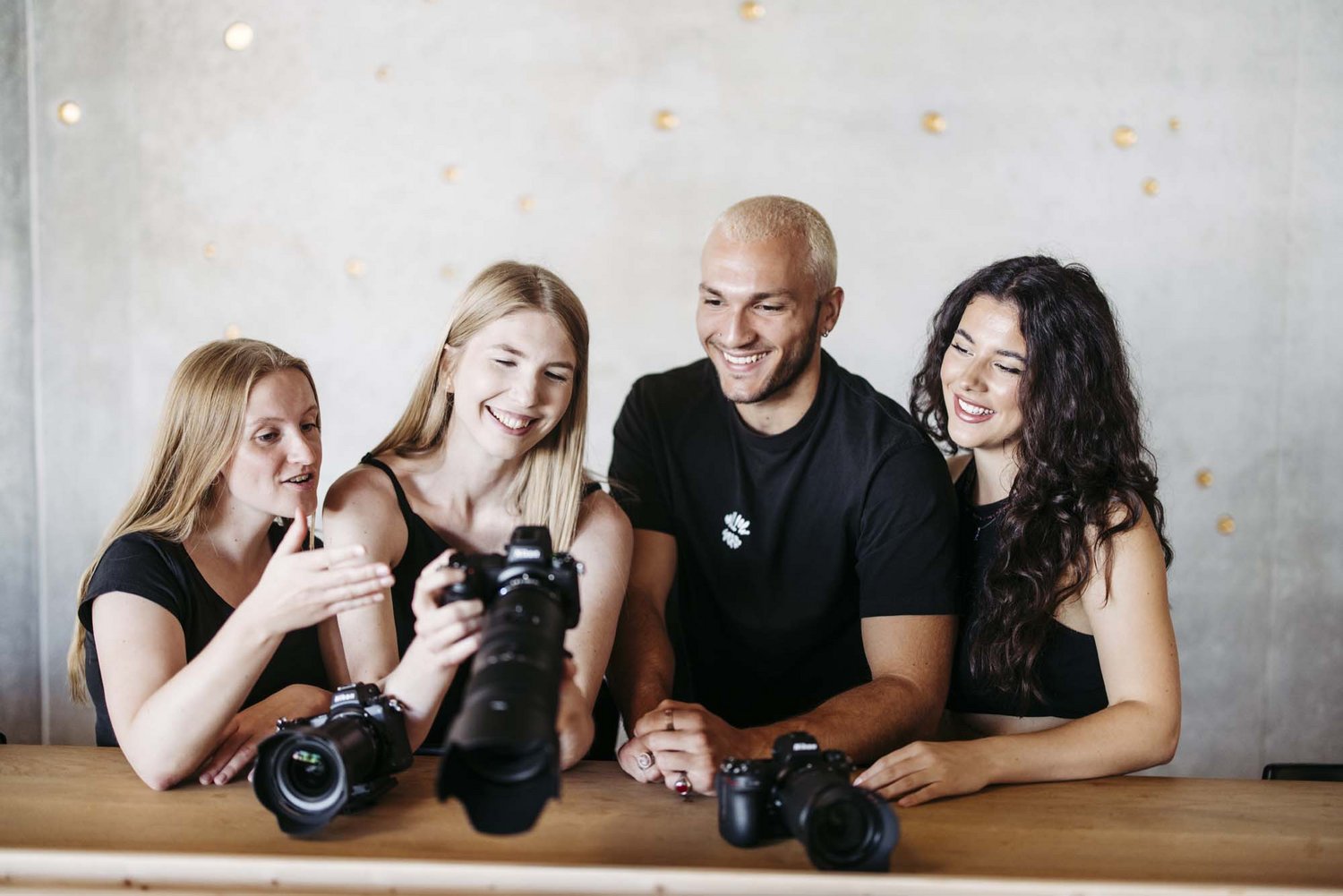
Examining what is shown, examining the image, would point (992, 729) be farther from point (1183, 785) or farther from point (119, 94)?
point (119, 94)

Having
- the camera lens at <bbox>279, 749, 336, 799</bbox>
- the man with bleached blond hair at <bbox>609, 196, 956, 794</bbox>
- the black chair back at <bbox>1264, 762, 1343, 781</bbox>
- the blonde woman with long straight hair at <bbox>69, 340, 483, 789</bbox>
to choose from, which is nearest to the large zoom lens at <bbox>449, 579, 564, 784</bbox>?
the blonde woman with long straight hair at <bbox>69, 340, 483, 789</bbox>

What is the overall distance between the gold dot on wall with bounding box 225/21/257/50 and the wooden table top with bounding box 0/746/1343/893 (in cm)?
212

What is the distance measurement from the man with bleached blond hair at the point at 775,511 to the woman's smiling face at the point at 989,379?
121 mm

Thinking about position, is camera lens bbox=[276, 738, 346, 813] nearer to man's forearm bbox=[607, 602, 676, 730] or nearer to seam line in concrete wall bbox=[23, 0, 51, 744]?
man's forearm bbox=[607, 602, 676, 730]

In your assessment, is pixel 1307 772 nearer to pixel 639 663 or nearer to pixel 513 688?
pixel 639 663

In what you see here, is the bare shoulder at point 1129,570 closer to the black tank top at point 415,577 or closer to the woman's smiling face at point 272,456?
the black tank top at point 415,577

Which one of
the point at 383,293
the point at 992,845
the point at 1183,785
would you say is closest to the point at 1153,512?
the point at 1183,785

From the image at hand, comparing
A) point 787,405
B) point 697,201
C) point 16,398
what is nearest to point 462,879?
point 787,405

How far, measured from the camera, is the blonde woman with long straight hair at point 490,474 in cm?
155

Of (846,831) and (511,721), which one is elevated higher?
(511,721)

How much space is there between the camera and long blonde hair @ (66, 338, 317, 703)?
1.55 meters

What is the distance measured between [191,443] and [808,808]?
1.04 metres

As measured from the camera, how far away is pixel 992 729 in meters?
1.73

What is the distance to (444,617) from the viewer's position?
1.17 m
